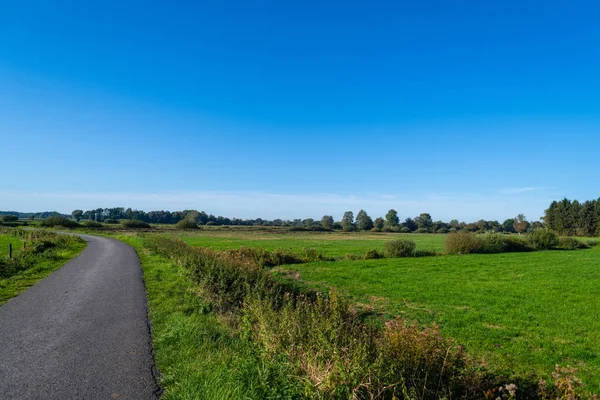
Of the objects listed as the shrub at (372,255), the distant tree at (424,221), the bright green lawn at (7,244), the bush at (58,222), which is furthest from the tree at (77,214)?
the shrub at (372,255)

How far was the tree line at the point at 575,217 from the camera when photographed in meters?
109

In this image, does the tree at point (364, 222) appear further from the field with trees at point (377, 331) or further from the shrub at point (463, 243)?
the field with trees at point (377, 331)

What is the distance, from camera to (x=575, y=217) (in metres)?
116

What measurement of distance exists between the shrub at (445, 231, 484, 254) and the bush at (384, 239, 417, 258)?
734 centimetres

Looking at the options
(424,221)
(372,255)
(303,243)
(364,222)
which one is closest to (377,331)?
(372,255)

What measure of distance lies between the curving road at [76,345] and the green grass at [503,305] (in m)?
8.82

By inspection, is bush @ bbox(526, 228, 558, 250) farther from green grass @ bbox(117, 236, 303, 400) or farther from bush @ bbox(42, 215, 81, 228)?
bush @ bbox(42, 215, 81, 228)

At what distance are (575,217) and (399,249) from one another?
11200 centimetres

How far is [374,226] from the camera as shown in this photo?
17650cm

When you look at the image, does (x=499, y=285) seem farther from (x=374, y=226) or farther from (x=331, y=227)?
(x=374, y=226)

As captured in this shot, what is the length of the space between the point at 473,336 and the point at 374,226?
168963 mm

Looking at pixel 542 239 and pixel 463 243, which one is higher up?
pixel 542 239

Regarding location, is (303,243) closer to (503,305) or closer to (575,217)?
(503,305)

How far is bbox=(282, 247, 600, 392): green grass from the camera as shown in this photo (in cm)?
951
